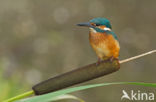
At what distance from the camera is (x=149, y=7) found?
5059 mm

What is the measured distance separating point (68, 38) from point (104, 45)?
3.34 metres

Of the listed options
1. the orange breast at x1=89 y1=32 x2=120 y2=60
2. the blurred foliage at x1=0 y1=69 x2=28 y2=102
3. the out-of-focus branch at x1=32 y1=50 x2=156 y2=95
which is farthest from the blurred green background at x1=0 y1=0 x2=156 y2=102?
the out-of-focus branch at x1=32 y1=50 x2=156 y2=95

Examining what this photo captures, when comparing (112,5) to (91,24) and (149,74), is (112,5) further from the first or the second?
(91,24)

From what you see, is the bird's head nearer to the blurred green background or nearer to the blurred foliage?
the blurred foliage

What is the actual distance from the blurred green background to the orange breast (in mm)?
2975

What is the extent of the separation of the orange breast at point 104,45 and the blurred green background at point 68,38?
2.98 meters

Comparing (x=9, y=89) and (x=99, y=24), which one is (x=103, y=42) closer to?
(x=99, y=24)

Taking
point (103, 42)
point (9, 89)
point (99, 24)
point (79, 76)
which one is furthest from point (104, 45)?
point (9, 89)

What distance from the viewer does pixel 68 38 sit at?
4832 millimetres

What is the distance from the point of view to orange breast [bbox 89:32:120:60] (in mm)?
1449

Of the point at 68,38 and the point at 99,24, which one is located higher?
the point at 68,38

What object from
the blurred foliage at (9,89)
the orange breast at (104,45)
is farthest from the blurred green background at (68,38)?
the orange breast at (104,45)

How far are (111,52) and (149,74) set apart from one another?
3.37 metres

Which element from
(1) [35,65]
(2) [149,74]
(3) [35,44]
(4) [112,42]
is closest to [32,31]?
(3) [35,44]
